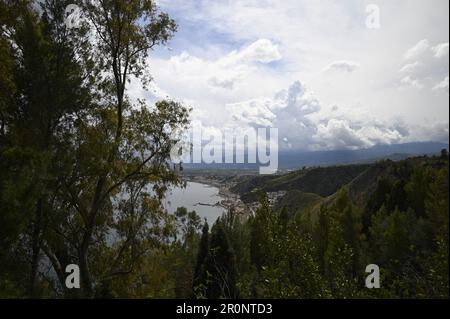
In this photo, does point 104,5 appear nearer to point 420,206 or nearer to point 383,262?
point 383,262

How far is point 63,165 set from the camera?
1239 centimetres

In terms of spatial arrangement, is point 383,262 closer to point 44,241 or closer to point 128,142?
point 128,142

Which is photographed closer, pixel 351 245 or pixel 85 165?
pixel 85 165

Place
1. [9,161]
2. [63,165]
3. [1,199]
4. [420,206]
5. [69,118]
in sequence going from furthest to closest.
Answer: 1. [420,206]
2. [69,118]
3. [63,165]
4. [9,161]
5. [1,199]

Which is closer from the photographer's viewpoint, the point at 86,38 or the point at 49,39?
the point at 49,39

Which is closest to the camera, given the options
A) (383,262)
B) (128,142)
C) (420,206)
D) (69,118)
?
(69,118)

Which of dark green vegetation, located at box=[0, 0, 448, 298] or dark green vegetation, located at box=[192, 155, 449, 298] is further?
dark green vegetation, located at box=[0, 0, 448, 298]

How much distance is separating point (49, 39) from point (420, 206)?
121 ft

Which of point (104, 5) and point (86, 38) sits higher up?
point (104, 5)

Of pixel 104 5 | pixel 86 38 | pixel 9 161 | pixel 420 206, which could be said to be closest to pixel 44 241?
pixel 9 161

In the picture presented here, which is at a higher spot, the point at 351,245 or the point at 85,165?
the point at 85,165

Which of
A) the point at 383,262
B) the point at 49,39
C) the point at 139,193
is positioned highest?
the point at 49,39

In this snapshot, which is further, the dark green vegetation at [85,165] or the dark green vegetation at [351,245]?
the dark green vegetation at [85,165]
